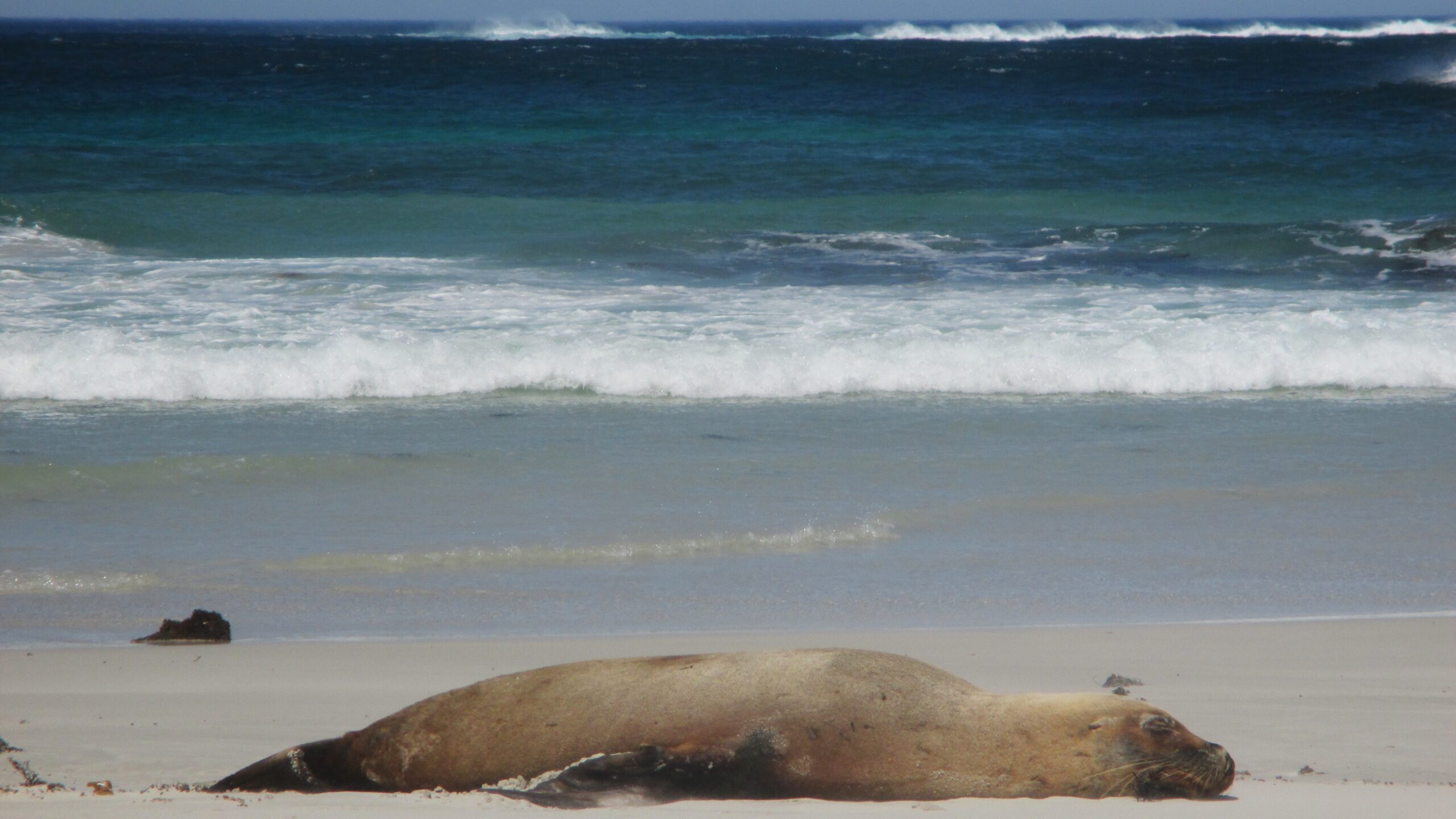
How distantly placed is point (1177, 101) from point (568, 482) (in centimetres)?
Answer: 2669

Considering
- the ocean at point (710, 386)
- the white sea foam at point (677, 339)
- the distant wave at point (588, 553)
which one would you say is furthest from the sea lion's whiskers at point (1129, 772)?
the white sea foam at point (677, 339)

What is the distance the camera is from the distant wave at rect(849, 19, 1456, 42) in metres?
86.0

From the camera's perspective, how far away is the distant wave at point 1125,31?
8600 cm

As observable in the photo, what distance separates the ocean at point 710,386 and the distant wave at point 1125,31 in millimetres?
67591

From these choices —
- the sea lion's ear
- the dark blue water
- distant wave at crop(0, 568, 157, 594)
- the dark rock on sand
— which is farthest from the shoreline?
the dark blue water

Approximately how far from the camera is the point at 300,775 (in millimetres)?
2949

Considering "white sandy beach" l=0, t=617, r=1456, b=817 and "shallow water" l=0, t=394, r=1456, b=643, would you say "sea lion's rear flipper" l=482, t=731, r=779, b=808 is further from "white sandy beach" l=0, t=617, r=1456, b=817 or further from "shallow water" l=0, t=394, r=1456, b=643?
"shallow water" l=0, t=394, r=1456, b=643

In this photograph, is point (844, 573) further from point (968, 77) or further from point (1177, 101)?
point (968, 77)

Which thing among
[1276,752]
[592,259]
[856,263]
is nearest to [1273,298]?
[856,263]

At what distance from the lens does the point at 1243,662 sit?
4.08 m

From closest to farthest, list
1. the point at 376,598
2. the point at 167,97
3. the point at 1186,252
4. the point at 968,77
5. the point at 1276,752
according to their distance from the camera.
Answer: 1. the point at 1276,752
2. the point at 376,598
3. the point at 1186,252
4. the point at 167,97
5. the point at 968,77

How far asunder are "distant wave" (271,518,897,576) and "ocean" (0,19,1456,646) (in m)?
0.02

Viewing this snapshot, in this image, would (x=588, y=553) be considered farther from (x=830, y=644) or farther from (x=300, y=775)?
(x=300, y=775)

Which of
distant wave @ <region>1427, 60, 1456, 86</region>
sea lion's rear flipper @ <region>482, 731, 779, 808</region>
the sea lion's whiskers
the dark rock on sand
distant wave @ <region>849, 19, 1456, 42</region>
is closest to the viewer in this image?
sea lion's rear flipper @ <region>482, 731, 779, 808</region>
